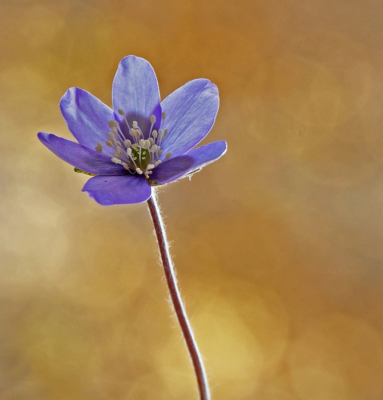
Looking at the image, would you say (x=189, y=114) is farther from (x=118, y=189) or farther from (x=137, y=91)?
(x=118, y=189)

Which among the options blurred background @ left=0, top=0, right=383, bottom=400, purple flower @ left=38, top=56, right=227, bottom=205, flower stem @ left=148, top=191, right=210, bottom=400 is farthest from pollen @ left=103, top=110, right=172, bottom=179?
blurred background @ left=0, top=0, right=383, bottom=400

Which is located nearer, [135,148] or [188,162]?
[188,162]

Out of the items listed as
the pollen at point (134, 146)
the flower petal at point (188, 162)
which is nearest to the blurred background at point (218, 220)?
the pollen at point (134, 146)

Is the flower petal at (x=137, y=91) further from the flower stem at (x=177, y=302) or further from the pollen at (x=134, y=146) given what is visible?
the flower stem at (x=177, y=302)

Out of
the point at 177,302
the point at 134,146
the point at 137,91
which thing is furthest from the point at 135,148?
the point at 177,302

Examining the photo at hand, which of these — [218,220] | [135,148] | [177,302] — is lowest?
[177,302]

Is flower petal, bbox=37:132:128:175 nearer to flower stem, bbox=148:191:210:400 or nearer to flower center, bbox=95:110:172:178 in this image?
flower center, bbox=95:110:172:178

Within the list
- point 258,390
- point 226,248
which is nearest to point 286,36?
point 226,248
